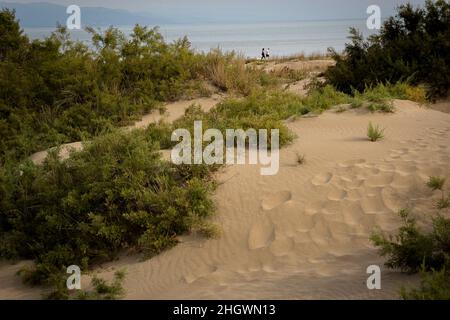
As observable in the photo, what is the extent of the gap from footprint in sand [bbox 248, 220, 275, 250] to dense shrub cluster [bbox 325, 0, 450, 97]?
20.7ft


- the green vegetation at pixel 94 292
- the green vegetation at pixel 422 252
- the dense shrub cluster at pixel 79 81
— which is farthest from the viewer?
the dense shrub cluster at pixel 79 81

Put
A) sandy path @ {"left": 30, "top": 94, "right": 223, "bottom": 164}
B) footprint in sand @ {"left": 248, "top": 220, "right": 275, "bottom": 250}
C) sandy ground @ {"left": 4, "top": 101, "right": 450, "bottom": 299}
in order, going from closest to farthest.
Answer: sandy ground @ {"left": 4, "top": 101, "right": 450, "bottom": 299} < footprint in sand @ {"left": 248, "top": 220, "right": 275, "bottom": 250} < sandy path @ {"left": 30, "top": 94, "right": 223, "bottom": 164}

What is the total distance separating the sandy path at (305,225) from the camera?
4.70m

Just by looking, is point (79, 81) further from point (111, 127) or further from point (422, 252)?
point (422, 252)

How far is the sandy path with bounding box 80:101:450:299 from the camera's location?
4695 mm

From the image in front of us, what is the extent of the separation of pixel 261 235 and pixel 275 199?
0.77 metres

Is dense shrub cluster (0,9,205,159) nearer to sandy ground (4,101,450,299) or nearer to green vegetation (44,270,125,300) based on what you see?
sandy ground (4,101,450,299)

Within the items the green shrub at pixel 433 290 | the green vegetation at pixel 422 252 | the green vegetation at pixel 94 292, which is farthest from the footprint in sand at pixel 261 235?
the green shrub at pixel 433 290

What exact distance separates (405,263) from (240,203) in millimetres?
2513

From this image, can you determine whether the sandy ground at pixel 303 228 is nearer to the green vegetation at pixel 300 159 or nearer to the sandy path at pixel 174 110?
the green vegetation at pixel 300 159

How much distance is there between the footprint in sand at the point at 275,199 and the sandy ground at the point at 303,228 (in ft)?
0.04

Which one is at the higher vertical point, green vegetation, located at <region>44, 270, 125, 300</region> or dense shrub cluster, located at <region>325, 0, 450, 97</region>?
dense shrub cluster, located at <region>325, 0, 450, 97</region>

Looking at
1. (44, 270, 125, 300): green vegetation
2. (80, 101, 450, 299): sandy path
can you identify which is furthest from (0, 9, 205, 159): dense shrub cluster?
(44, 270, 125, 300): green vegetation

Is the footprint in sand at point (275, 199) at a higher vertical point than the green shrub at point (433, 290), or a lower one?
higher
